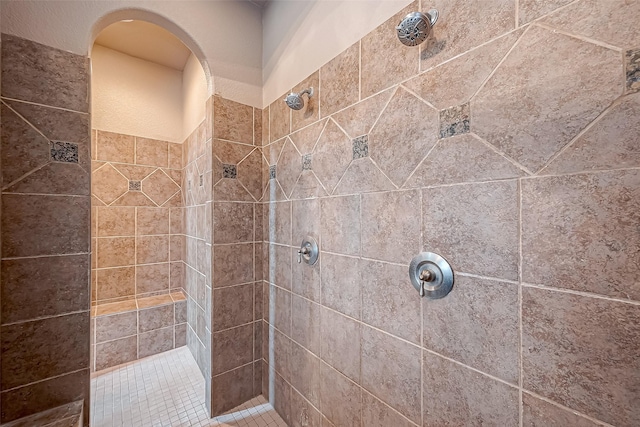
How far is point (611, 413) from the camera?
1.38ft

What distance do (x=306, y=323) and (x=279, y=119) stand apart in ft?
3.33

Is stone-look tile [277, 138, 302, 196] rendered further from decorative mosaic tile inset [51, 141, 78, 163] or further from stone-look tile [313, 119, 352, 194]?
decorative mosaic tile inset [51, 141, 78, 163]

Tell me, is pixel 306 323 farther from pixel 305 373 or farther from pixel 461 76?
pixel 461 76

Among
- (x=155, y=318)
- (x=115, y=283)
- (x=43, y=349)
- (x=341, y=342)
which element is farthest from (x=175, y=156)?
(x=341, y=342)

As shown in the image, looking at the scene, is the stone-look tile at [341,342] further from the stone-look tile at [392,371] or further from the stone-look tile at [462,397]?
the stone-look tile at [462,397]

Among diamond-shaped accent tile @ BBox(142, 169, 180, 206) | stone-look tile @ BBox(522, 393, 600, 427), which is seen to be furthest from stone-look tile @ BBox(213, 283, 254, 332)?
diamond-shaped accent tile @ BBox(142, 169, 180, 206)

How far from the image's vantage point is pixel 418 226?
26.8 inches

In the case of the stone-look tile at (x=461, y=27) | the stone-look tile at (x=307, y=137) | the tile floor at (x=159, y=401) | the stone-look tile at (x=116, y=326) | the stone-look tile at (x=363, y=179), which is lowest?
the tile floor at (x=159, y=401)

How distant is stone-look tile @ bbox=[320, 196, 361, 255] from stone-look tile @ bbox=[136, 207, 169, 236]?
5.73ft

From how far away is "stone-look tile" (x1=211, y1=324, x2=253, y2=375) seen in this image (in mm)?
1245

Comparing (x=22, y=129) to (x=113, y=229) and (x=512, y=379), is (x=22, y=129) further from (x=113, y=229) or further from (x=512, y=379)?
(x=512, y=379)

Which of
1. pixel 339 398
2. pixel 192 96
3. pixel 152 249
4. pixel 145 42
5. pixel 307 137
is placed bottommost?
pixel 339 398

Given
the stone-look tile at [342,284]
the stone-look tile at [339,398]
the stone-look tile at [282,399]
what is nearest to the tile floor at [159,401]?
the stone-look tile at [282,399]

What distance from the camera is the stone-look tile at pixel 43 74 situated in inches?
33.2
